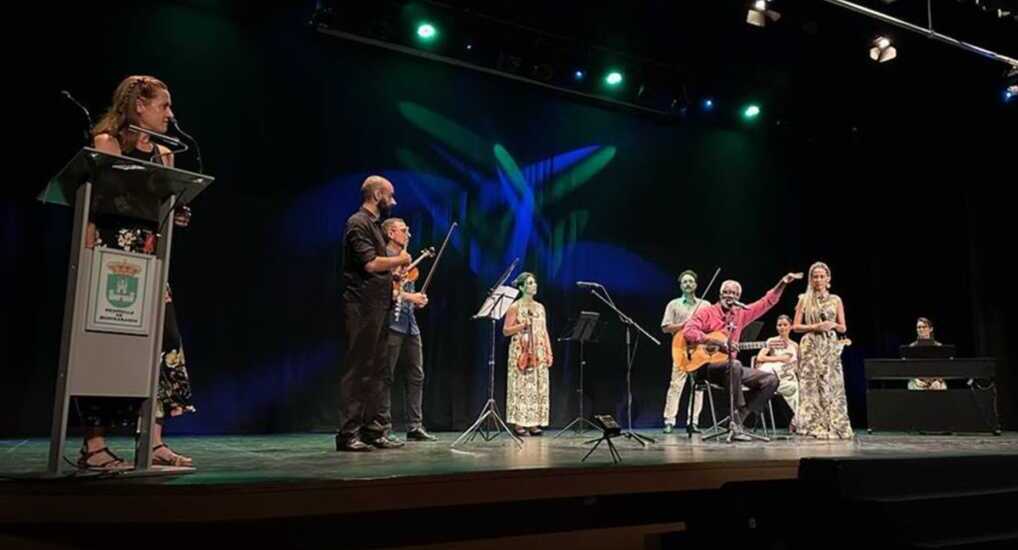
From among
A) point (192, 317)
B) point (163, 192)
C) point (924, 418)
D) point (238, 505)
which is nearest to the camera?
point (238, 505)

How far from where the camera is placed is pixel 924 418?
9.13 m

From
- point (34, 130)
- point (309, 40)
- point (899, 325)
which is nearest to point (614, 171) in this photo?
point (309, 40)

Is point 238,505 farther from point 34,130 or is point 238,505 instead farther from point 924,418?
point 924,418

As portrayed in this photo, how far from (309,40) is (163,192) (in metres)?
5.55

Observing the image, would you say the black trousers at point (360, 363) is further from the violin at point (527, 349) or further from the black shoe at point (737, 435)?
the violin at point (527, 349)

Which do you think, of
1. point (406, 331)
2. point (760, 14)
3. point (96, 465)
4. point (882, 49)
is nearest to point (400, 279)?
point (406, 331)

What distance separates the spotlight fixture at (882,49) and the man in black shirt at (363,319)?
6079 mm

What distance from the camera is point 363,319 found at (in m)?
4.64

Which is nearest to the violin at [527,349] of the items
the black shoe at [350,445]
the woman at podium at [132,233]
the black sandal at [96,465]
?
the black shoe at [350,445]

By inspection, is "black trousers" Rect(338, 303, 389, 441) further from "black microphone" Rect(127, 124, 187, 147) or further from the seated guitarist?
the seated guitarist

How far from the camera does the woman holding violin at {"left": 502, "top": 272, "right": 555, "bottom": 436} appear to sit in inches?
326

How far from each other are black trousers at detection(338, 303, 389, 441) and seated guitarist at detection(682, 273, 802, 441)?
3.09 meters

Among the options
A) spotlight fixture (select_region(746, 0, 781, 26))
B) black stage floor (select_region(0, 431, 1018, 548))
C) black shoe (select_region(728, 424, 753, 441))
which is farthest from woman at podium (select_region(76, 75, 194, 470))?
spotlight fixture (select_region(746, 0, 781, 26))

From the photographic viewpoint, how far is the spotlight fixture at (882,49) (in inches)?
327
